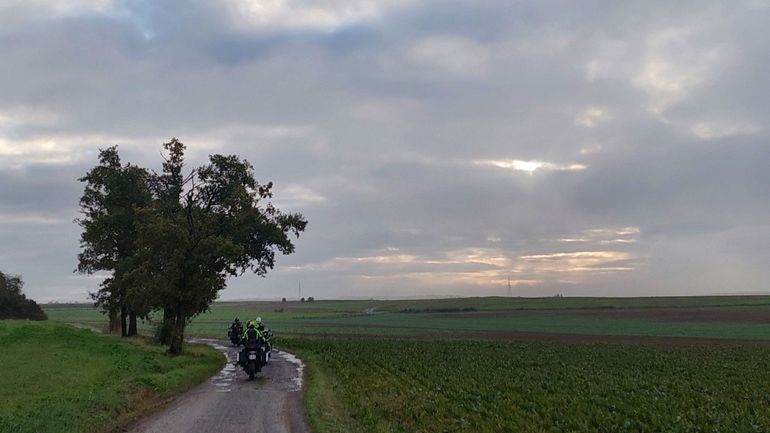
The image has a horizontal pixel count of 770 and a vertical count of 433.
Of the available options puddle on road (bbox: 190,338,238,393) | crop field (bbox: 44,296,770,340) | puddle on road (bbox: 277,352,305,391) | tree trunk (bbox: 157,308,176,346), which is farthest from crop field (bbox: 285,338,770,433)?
crop field (bbox: 44,296,770,340)

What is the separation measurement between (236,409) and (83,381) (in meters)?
8.09

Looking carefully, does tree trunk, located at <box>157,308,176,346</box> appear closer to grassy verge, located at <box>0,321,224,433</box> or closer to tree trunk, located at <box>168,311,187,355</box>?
tree trunk, located at <box>168,311,187,355</box>

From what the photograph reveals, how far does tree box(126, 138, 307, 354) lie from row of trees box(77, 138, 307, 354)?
5 centimetres

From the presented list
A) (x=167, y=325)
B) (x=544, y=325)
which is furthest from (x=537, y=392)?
(x=544, y=325)

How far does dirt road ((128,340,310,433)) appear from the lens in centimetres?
1347

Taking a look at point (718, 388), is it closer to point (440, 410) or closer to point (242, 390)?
point (440, 410)

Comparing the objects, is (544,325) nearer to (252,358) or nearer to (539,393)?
(539,393)

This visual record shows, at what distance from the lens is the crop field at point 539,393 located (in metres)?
14.6

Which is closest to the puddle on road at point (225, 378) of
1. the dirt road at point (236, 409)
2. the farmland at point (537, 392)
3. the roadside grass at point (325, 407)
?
the dirt road at point (236, 409)

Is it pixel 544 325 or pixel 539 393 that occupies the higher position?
pixel 539 393

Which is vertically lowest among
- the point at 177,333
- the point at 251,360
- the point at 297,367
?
the point at 297,367

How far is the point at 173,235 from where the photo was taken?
31.4 metres

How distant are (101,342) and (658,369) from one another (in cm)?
3268

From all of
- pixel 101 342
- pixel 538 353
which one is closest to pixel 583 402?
pixel 538 353
